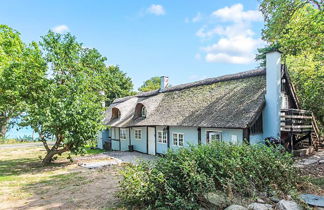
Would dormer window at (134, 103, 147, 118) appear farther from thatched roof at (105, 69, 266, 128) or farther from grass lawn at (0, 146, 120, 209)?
grass lawn at (0, 146, 120, 209)

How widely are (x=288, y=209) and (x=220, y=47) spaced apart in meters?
19.3

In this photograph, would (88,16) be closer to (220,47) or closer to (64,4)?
(64,4)

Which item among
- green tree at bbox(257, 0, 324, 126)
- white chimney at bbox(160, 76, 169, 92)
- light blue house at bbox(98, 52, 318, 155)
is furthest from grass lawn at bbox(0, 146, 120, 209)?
green tree at bbox(257, 0, 324, 126)

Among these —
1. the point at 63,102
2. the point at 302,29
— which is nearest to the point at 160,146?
the point at 63,102

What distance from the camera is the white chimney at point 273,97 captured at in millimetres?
10630

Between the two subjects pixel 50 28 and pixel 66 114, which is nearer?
pixel 66 114

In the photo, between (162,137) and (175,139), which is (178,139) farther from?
(162,137)

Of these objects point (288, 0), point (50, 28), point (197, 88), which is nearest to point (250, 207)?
point (288, 0)

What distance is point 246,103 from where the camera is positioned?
11.2 meters

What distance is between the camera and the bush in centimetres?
525

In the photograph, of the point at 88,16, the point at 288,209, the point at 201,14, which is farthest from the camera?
the point at 88,16

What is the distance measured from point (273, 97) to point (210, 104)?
12.7 feet

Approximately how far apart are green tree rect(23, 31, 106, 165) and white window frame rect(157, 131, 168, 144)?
183 inches

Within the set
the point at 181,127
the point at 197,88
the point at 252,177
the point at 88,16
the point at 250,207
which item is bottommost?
the point at 250,207
